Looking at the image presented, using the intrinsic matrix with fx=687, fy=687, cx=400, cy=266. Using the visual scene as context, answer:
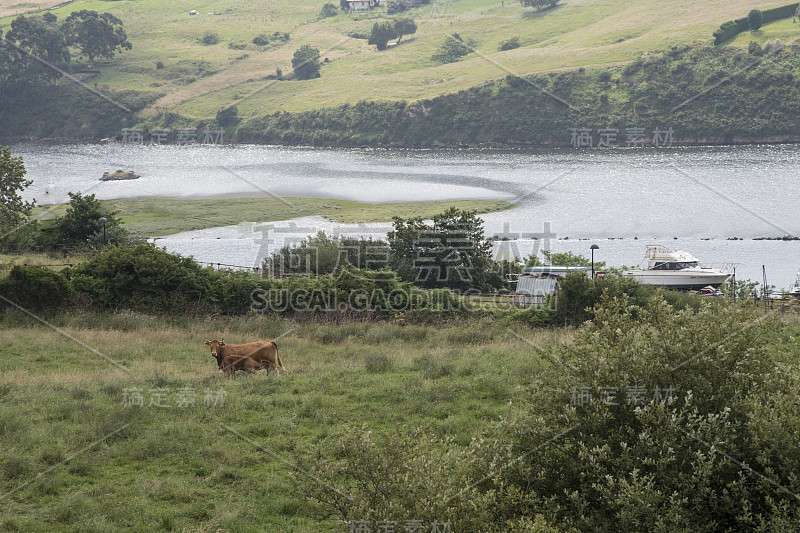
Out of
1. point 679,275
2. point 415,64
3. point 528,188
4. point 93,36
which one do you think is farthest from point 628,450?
point 93,36

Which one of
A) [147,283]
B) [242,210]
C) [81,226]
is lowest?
[147,283]

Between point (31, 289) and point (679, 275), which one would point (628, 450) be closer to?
point (31, 289)

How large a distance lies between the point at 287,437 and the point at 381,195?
78711 millimetres

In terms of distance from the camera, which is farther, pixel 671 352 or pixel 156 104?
pixel 156 104

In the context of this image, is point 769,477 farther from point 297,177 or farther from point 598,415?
point 297,177

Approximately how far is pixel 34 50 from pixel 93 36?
52.0 ft

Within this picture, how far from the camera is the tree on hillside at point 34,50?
17588cm

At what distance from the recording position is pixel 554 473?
7.80 m

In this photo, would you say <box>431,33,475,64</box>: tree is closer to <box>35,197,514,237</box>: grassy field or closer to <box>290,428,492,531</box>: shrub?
<box>35,197,514,237</box>: grassy field

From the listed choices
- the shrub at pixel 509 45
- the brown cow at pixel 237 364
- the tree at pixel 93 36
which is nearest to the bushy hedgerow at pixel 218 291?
the brown cow at pixel 237 364

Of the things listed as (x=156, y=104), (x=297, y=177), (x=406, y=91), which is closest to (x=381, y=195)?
(x=297, y=177)

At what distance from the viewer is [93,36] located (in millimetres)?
187625

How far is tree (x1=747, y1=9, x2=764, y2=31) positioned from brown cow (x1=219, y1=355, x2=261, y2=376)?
163566 millimetres

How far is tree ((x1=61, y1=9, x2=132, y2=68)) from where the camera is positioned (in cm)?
18762
